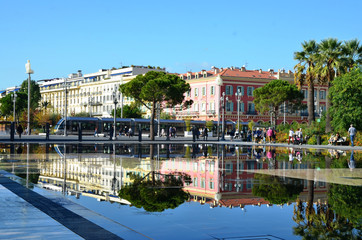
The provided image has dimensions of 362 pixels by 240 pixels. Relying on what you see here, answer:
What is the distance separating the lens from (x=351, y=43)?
46.8m

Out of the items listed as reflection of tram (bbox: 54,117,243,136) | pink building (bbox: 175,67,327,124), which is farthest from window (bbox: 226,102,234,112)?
reflection of tram (bbox: 54,117,243,136)

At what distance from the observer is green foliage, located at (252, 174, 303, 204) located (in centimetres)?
892

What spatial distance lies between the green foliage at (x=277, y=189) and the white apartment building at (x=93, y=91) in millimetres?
108052

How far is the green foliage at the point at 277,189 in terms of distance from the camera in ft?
29.3

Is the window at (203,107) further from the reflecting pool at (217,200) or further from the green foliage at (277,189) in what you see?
the green foliage at (277,189)

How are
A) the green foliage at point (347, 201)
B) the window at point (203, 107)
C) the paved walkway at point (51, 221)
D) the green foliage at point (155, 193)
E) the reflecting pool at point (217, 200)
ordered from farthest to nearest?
the window at point (203, 107) < the green foliage at point (155, 193) < the green foliage at point (347, 201) < the reflecting pool at point (217, 200) < the paved walkway at point (51, 221)

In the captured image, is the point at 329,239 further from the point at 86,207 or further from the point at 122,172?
the point at 122,172

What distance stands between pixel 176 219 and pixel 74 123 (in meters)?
69.6

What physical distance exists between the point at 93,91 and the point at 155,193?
132m

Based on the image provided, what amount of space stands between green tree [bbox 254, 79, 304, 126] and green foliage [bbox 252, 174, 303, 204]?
237 feet

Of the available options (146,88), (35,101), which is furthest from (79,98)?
(146,88)

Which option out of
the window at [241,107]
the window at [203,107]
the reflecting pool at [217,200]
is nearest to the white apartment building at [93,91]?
the window at [203,107]

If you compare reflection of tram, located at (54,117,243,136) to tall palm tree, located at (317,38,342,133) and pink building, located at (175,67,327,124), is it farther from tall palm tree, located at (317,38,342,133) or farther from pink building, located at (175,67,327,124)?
tall palm tree, located at (317,38,342,133)

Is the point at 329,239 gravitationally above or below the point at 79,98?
below
